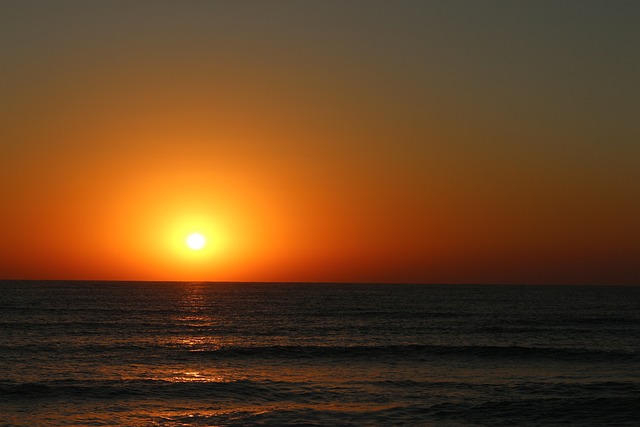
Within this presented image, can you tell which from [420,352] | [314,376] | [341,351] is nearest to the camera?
[314,376]

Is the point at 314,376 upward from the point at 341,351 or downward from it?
downward

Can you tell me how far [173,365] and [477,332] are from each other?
35134 mm

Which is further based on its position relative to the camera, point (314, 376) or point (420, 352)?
point (420, 352)

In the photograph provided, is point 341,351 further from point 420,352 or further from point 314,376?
point 314,376

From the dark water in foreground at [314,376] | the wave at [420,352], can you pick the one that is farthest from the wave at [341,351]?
the dark water in foreground at [314,376]

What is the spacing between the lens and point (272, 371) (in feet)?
134

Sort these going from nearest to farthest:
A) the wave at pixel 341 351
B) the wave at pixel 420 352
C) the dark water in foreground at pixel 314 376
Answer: the dark water in foreground at pixel 314 376 < the wave at pixel 341 351 < the wave at pixel 420 352

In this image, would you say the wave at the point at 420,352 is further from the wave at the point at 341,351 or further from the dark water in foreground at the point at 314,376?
the dark water in foreground at the point at 314,376

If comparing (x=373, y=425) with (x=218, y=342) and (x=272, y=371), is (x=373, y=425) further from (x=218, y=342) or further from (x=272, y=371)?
(x=218, y=342)

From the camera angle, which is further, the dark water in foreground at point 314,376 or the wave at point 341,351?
the wave at point 341,351

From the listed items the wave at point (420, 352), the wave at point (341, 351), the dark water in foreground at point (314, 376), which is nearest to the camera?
the dark water in foreground at point (314, 376)

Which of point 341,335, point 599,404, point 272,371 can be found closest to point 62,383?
point 272,371

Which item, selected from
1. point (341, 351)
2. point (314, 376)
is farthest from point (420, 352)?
point (314, 376)

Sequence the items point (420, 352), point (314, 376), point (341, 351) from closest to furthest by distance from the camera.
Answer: point (314, 376) < point (420, 352) < point (341, 351)
